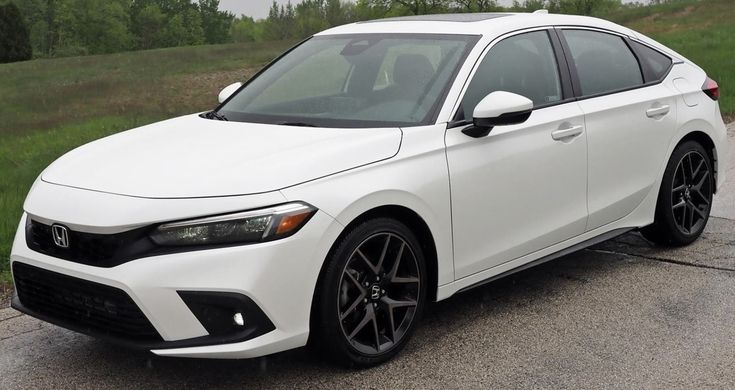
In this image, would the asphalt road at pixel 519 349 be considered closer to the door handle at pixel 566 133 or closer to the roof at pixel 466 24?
the door handle at pixel 566 133

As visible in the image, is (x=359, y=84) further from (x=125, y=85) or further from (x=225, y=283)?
(x=125, y=85)

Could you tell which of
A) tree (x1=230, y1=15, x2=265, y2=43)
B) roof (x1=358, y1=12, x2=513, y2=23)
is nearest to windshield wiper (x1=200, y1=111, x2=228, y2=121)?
roof (x1=358, y1=12, x2=513, y2=23)

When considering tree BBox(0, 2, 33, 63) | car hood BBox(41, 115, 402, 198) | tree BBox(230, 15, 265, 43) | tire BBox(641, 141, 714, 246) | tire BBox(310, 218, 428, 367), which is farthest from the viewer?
tree BBox(230, 15, 265, 43)

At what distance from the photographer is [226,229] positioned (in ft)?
11.6

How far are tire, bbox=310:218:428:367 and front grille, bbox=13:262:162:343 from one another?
745mm

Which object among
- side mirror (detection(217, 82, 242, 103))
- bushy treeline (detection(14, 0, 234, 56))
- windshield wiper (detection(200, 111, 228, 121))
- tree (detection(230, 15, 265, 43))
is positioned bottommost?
tree (detection(230, 15, 265, 43))

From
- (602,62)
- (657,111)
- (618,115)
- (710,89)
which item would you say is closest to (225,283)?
(618,115)

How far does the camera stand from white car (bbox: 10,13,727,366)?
355 centimetres

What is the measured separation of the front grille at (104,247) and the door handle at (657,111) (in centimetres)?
337

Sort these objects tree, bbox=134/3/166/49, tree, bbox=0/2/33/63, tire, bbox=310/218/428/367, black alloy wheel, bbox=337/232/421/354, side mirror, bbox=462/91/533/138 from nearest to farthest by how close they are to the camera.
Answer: tire, bbox=310/218/428/367, black alloy wheel, bbox=337/232/421/354, side mirror, bbox=462/91/533/138, tree, bbox=0/2/33/63, tree, bbox=134/3/166/49

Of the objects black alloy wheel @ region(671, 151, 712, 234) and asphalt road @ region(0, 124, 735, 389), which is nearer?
asphalt road @ region(0, 124, 735, 389)

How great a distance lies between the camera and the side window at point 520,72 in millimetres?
4654

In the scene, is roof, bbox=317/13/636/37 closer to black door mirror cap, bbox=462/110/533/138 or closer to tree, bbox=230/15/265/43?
black door mirror cap, bbox=462/110/533/138

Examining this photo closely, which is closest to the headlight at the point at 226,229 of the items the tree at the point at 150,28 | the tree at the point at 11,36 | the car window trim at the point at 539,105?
the car window trim at the point at 539,105
